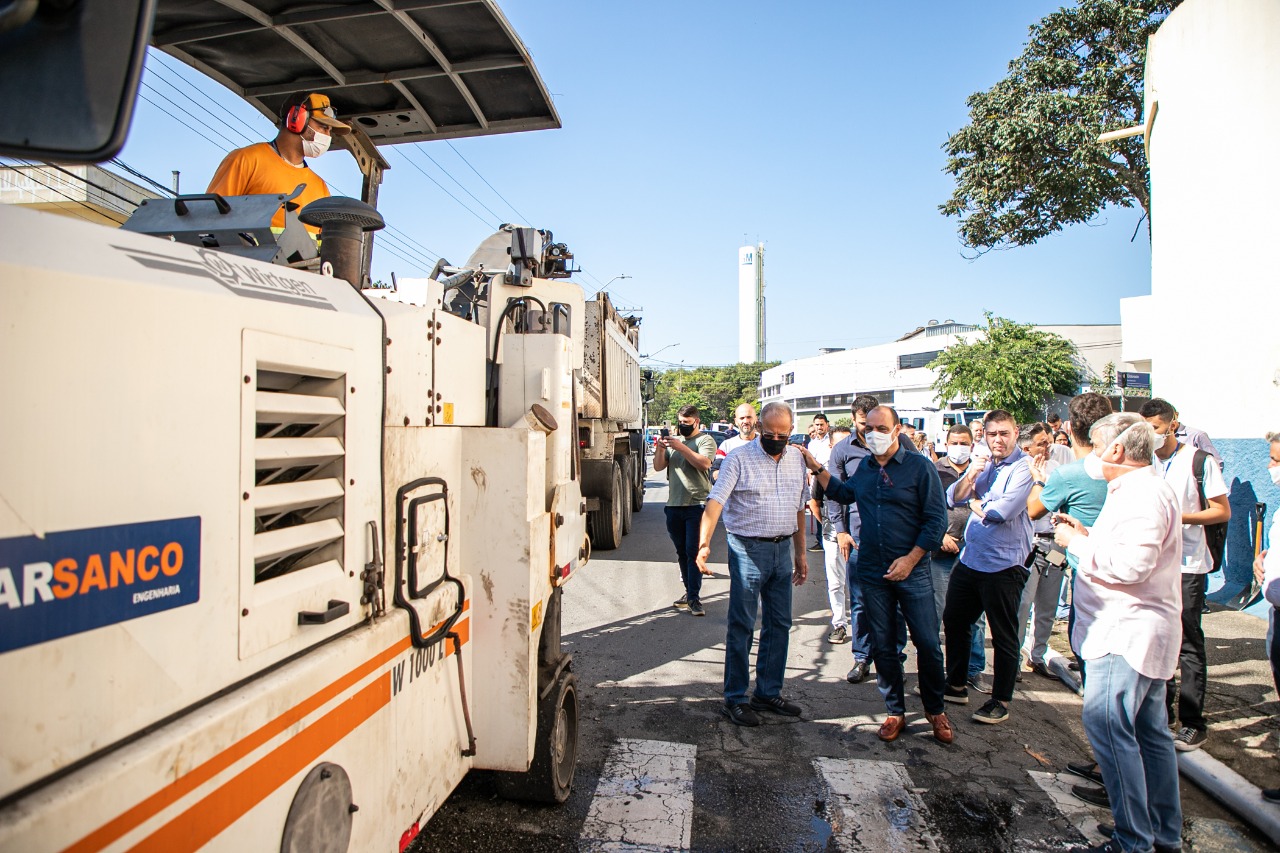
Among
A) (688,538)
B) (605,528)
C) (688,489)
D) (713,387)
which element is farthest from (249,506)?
(713,387)

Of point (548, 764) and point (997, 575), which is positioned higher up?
point (997, 575)

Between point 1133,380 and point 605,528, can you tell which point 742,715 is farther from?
point 1133,380

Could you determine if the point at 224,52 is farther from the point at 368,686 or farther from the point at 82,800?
the point at 82,800

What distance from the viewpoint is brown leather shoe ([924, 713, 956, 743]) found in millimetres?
4316

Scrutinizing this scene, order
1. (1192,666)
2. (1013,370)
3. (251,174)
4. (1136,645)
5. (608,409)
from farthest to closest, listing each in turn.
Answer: (1013,370)
(608,409)
(1192,666)
(251,174)
(1136,645)

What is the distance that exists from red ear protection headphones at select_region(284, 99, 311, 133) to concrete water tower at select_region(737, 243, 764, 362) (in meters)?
151

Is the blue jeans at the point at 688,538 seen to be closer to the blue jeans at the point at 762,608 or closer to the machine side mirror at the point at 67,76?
the blue jeans at the point at 762,608

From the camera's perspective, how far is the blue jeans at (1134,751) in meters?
3.02

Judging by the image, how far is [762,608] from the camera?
4734 mm

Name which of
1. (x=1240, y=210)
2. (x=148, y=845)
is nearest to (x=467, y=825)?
(x=148, y=845)

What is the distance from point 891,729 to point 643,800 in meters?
1.62

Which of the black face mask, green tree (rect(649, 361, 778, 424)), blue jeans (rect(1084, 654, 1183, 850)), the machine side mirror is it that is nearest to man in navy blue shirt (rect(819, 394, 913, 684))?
the black face mask

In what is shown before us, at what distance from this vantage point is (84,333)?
1317 millimetres

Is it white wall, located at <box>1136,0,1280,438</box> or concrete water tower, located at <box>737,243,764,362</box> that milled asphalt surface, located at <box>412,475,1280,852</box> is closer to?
white wall, located at <box>1136,0,1280,438</box>
